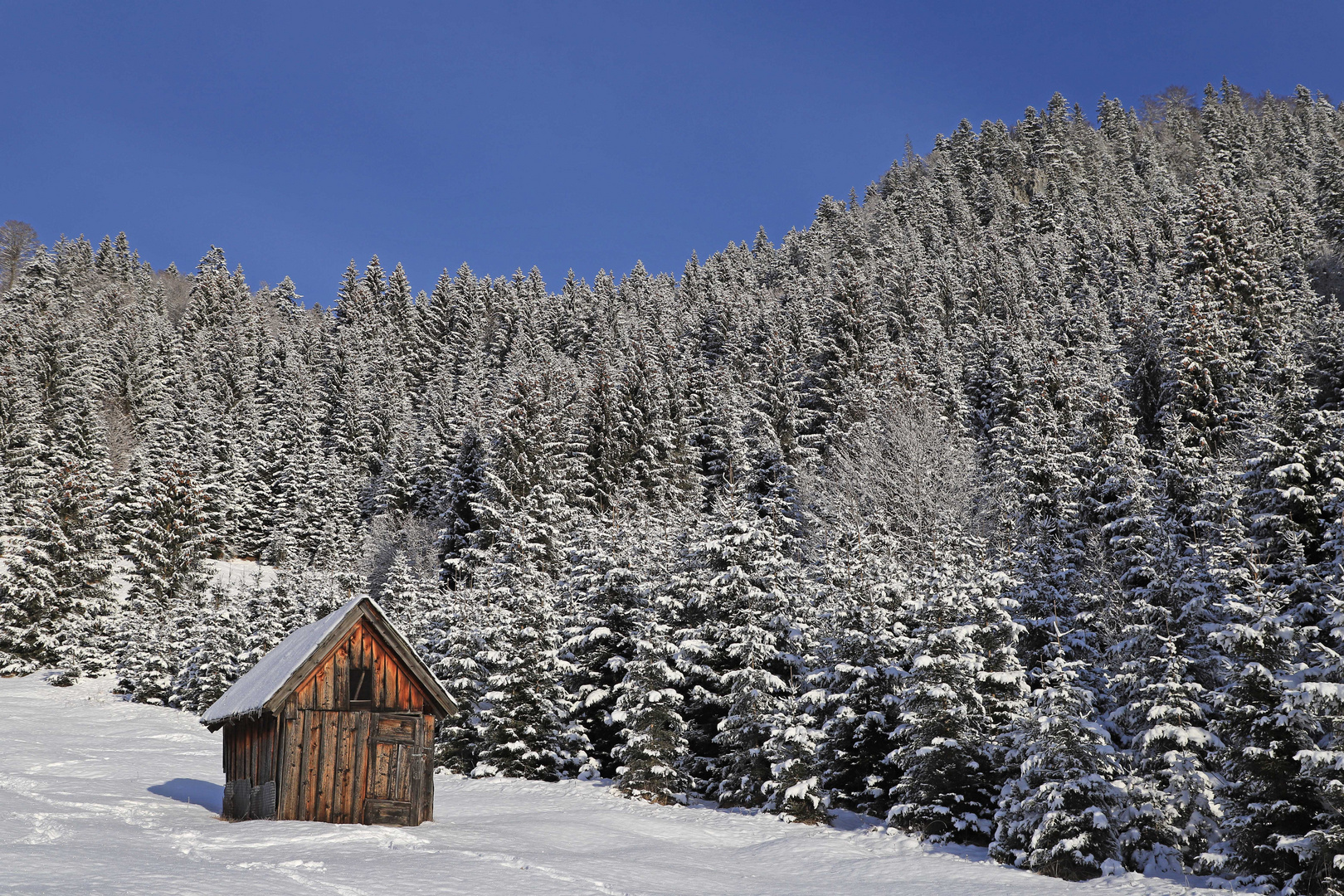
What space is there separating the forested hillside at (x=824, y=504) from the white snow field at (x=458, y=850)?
143cm

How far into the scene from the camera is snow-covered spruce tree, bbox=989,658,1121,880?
1507 cm

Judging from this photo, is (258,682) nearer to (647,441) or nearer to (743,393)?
(647,441)

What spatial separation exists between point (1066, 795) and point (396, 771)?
13.6m

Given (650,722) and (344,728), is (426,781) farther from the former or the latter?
(650,722)

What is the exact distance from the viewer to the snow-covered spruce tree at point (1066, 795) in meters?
15.1

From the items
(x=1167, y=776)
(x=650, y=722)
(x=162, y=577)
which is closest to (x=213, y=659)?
(x=162, y=577)

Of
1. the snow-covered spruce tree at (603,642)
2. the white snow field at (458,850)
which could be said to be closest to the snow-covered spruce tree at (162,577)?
the white snow field at (458,850)

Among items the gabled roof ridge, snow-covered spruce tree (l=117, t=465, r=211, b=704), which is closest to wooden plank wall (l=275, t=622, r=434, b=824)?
the gabled roof ridge

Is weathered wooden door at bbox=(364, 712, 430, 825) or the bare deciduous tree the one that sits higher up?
the bare deciduous tree

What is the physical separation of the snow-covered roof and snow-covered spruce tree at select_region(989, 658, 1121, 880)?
14.2 metres

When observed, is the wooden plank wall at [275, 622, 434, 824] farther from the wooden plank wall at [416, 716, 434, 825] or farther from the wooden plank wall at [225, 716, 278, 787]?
the wooden plank wall at [225, 716, 278, 787]

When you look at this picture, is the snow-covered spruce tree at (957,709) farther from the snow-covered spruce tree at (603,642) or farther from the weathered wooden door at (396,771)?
the snow-covered spruce tree at (603,642)

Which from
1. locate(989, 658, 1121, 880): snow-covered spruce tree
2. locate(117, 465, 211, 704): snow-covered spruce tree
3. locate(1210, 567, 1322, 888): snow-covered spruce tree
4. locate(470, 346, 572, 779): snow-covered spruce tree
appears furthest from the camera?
locate(117, 465, 211, 704): snow-covered spruce tree

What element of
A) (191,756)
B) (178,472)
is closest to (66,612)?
(178,472)
